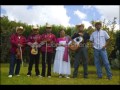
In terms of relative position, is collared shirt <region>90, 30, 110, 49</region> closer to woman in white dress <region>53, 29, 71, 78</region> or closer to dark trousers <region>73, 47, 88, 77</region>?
dark trousers <region>73, 47, 88, 77</region>

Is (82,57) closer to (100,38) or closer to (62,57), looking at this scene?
(62,57)

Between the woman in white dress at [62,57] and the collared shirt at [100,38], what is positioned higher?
the collared shirt at [100,38]

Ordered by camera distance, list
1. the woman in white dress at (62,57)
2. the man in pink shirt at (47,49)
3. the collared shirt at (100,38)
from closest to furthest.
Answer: the collared shirt at (100,38) → the man in pink shirt at (47,49) → the woman in white dress at (62,57)

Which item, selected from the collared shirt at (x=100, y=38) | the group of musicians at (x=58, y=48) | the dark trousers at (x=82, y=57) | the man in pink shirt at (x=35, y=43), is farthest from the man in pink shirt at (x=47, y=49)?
the collared shirt at (x=100, y=38)

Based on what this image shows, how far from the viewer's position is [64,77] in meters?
11.3

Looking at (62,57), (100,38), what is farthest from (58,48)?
(100,38)

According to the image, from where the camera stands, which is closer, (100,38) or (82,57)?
(100,38)

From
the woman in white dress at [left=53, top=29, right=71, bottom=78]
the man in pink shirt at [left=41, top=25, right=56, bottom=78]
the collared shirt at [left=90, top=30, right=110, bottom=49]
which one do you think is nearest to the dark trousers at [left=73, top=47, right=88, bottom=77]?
the woman in white dress at [left=53, top=29, right=71, bottom=78]

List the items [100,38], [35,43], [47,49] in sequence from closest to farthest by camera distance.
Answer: [100,38] → [47,49] → [35,43]

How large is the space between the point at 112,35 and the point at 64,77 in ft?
12.8

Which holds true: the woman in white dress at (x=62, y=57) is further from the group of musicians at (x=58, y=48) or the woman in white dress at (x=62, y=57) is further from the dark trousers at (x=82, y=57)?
the dark trousers at (x=82, y=57)
